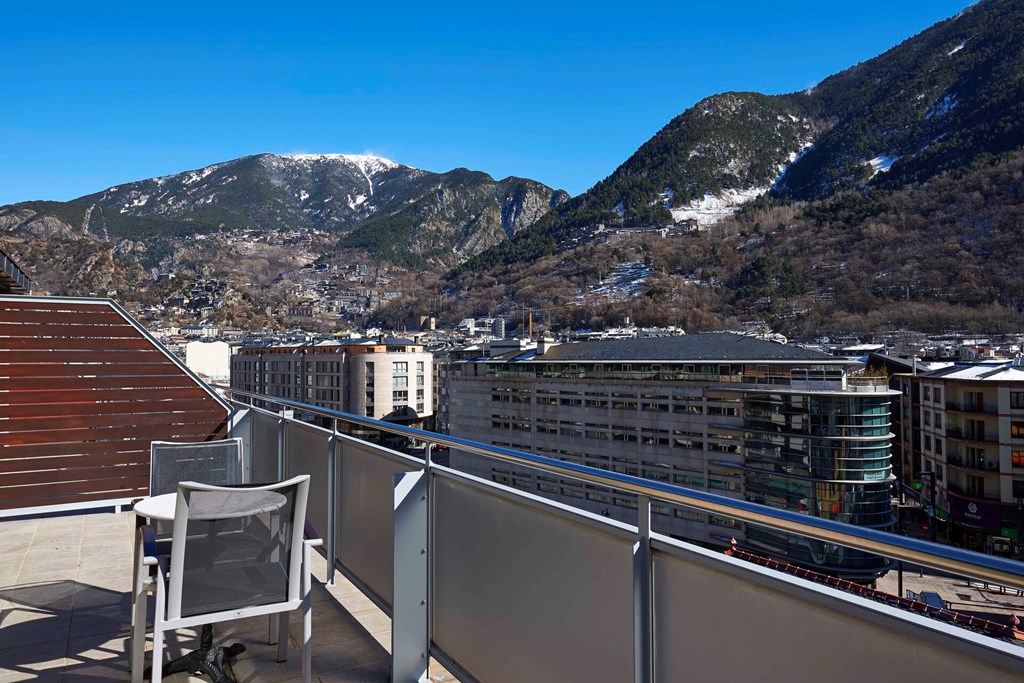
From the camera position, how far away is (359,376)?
47.9m

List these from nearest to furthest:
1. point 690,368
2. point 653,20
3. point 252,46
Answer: point 690,368 < point 252,46 < point 653,20

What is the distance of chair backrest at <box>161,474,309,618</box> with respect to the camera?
1.95 meters

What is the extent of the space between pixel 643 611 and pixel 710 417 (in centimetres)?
3517

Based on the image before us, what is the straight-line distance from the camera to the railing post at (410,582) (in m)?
2.29

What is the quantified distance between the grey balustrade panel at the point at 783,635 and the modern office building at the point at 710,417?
28.0 meters

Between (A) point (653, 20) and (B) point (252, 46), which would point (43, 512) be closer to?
(B) point (252, 46)

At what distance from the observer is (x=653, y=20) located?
103 m

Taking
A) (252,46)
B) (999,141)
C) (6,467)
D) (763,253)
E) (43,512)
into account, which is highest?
(252,46)

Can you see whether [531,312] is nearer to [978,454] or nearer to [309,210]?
[978,454]

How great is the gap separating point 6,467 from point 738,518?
211 inches

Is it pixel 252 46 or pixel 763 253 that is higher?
pixel 252 46

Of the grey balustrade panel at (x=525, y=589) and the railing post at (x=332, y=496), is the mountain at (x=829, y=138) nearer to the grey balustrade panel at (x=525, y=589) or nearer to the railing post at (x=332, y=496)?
the railing post at (x=332, y=496)

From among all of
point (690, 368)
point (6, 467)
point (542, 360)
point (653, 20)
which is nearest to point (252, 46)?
point (653, 20)

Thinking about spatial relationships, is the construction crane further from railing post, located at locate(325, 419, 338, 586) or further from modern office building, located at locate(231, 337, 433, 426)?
railing post, located at locate(325, 419, 338, 586)
